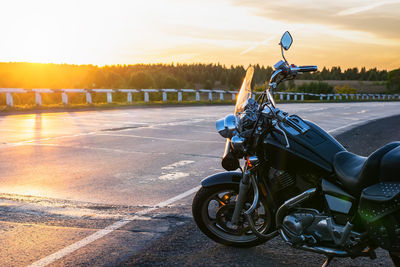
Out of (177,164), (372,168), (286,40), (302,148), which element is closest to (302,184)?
(302,148)

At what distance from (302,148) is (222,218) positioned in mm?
1180

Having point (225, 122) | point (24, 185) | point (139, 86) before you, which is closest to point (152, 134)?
point (24, 185)

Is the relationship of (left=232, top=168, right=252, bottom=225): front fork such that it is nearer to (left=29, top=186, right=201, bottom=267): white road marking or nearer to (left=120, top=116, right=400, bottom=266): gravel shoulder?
(left=120, top=116, right=400, bottom=266): gravel shoulder

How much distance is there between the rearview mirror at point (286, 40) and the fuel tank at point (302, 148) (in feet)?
1.93

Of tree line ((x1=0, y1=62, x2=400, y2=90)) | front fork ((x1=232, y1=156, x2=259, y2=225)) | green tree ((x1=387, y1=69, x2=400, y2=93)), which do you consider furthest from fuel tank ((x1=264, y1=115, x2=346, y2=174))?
green tree ((x1=387, y1=69, x2=400, y2=93))

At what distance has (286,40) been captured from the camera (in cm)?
357

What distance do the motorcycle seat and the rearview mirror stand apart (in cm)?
96

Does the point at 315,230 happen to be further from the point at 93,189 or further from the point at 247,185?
the point at 93,189

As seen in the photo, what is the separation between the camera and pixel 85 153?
888 cm

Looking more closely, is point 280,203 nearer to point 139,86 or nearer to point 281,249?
point 281,249

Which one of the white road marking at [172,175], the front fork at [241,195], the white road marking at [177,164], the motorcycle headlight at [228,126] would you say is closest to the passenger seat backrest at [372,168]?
the front fork at [241,195]

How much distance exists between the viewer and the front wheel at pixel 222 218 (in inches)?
155

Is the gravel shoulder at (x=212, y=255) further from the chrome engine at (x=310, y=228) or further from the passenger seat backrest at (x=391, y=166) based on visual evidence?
the passenger seat backrest at (x=391, y=166)

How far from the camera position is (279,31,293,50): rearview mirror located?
11.6ft
